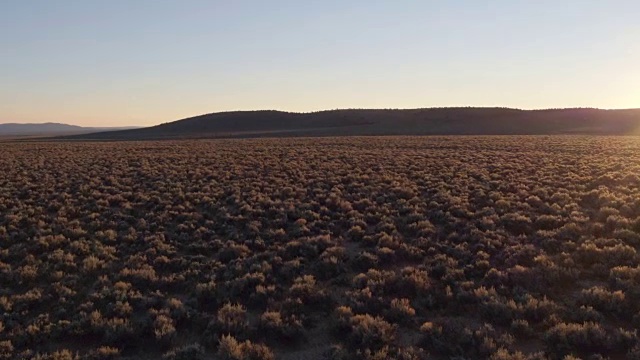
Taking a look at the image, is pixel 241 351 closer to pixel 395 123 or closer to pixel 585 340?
pixel 585 340

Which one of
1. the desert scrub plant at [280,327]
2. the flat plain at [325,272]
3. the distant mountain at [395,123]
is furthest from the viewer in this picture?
the distant mountain at [395,123]

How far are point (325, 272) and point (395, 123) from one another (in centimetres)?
10044

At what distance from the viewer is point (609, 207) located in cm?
1580

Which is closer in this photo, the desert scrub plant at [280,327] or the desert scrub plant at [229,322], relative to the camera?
the desert scrub plant at [280,327]

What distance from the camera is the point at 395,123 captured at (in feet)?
358

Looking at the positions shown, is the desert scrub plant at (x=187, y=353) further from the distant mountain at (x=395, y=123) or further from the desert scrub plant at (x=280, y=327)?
the distant mountain at (x=395, y=123)

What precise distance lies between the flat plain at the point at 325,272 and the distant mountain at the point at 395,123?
6640 cm

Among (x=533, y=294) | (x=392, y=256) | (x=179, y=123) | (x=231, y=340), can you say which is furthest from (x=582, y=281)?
(x=179, y=123)

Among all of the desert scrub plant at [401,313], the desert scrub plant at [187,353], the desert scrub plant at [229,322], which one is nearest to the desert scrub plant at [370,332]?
the desert scrub plant at [401,313]

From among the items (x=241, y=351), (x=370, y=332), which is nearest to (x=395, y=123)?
(x=370, y=332)

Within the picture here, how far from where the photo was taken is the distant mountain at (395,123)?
90438mm

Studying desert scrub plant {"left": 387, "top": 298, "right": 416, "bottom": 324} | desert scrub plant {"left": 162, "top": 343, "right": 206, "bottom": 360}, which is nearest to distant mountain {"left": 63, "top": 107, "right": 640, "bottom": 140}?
desert scrub plant {"left": 387, "top": 298, "right": 416, "bottom": 324}

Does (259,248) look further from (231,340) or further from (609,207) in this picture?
(609,207)

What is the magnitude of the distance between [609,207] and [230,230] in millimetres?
11920
